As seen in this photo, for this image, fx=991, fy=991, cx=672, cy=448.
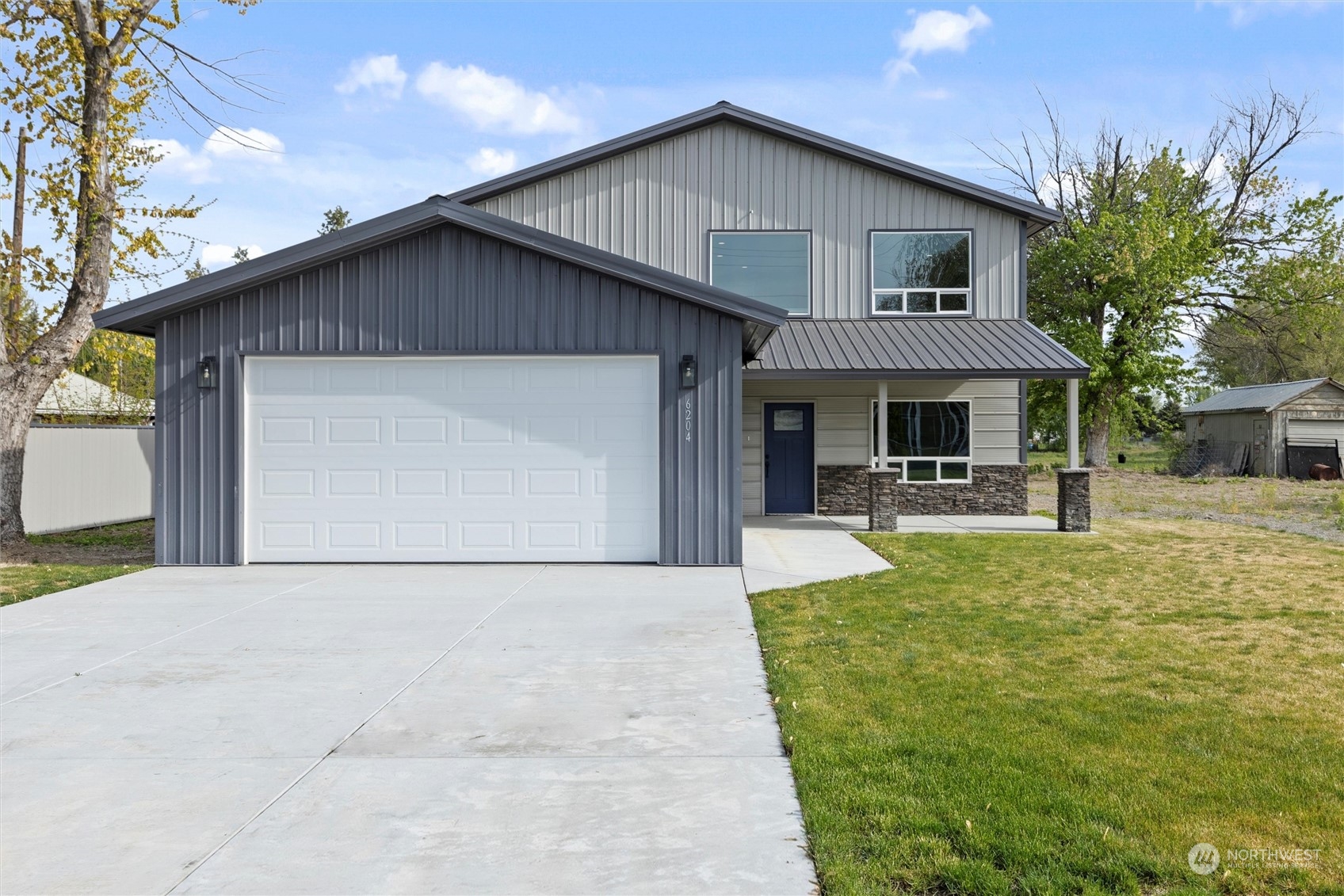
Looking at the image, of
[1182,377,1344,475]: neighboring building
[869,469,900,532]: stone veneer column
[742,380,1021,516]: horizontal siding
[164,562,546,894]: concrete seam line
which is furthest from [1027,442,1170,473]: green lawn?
[164,562,546,894]: concrete seam line

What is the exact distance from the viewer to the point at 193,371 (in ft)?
37.7

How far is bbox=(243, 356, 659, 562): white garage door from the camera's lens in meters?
11.6

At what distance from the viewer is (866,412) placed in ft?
57.9

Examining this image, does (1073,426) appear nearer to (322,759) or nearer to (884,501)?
(884,501)

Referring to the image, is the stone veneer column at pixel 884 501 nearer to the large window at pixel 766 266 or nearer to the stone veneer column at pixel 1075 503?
the stone veneer column at pixel 1075 503

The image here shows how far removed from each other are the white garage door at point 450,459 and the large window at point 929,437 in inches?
293

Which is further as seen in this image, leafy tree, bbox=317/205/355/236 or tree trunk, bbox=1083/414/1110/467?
leafy tree, bbox=317/205/355/236

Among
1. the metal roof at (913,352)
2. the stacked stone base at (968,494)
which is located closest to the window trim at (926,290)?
the metal roof at (913,352)

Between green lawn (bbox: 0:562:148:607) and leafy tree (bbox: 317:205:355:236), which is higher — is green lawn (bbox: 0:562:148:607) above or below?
below

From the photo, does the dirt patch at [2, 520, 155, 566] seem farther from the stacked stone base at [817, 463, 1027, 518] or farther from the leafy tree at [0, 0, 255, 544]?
the stacked stone base at [817, 463, 1027, 518]

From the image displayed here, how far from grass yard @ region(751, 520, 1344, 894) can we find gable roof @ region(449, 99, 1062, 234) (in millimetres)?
8896

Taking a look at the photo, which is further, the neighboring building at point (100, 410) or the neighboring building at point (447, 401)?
the neighboring building at point (100, 410)

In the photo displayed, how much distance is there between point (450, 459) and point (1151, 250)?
2436 cm

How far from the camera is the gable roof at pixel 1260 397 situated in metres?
30.7
